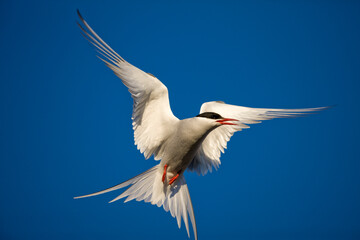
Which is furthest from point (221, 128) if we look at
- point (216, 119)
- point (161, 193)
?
point (161, 193)

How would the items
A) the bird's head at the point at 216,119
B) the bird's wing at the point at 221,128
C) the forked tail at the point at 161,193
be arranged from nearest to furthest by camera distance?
1. the bird's head at the point at 216,119
2. the bird's wing at the point at 221,128
3. the forked tail at the point at 161,193

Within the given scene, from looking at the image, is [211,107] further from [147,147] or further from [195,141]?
[147,147]

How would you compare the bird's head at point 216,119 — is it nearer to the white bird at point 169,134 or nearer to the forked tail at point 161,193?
the white bird at point 169,134

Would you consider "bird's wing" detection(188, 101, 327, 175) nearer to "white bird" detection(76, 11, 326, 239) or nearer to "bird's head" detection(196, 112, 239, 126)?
"white bird" detection(76, 11, 326, 239)

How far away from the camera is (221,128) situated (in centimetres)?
438

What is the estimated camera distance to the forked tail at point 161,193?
4.18 metres

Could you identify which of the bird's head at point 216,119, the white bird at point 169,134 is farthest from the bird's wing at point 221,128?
the bird's head at point 216,119

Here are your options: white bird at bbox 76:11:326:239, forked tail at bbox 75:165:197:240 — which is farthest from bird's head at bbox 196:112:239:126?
forked tail at bbox 75:165:197:240

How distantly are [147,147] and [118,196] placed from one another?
0.75 meters

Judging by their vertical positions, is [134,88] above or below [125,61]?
below

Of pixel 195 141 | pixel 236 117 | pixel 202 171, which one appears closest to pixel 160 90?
pixel 195 141

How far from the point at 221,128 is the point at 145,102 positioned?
1154 millimetres

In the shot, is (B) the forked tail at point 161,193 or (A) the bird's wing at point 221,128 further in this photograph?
(B) the forked tail at point 161,193

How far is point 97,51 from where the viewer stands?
3.68 m
